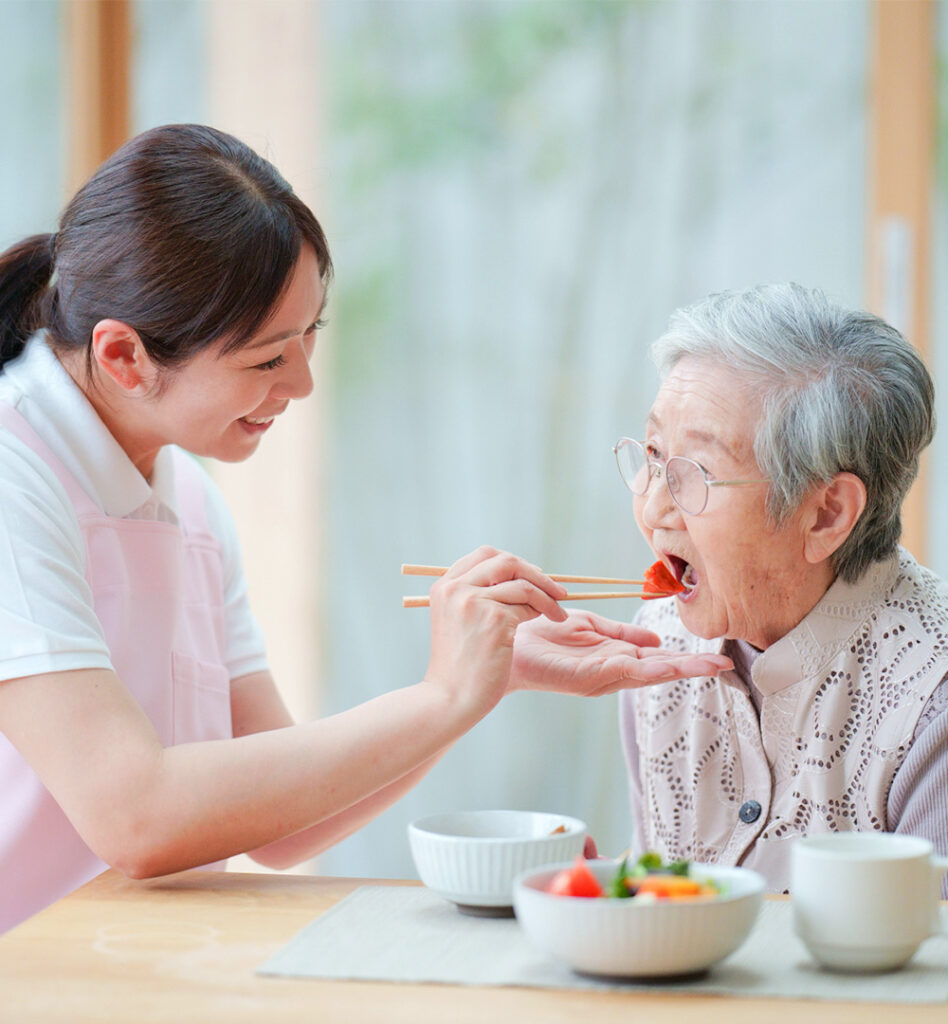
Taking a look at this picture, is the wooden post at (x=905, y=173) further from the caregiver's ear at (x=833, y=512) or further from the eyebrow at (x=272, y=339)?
the eyebrow at (x=272, y=339)

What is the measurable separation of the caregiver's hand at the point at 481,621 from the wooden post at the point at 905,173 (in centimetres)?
181

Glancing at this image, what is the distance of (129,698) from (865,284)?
7.43 ft

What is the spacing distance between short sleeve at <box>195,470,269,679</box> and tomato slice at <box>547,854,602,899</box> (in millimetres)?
957

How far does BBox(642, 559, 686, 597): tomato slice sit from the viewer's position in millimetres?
1750

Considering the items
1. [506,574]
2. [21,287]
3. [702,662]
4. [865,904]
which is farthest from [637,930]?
[21,287]

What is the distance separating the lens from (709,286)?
314 centimetres

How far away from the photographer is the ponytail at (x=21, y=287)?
5.62 feet

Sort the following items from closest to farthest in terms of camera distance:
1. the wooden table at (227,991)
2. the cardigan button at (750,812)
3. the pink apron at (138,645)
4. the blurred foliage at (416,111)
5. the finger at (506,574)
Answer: the wooden table at (227,991) → the finger at (506,574) → the pink apron at (138,645) → the cardigan button at (750,812) → the blurred foliage at (416,111)

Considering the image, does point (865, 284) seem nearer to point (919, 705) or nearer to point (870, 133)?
point (870, 133)

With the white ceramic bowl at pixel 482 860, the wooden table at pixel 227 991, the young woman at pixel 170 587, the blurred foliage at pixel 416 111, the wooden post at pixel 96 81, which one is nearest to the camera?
the wooden table at pixel 227 991

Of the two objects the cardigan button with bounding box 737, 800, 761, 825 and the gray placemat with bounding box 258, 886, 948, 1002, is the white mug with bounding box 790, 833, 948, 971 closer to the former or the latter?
the gray placemat with bounding box 258, 886, 948, 1002

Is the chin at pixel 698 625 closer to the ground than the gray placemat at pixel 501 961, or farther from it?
farther from it

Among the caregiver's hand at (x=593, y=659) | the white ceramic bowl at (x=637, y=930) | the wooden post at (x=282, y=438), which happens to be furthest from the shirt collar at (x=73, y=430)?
the wooden post at (x=282, y=438)

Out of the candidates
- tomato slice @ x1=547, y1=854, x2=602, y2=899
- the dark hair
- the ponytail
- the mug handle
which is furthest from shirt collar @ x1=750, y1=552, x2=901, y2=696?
the ponytail
